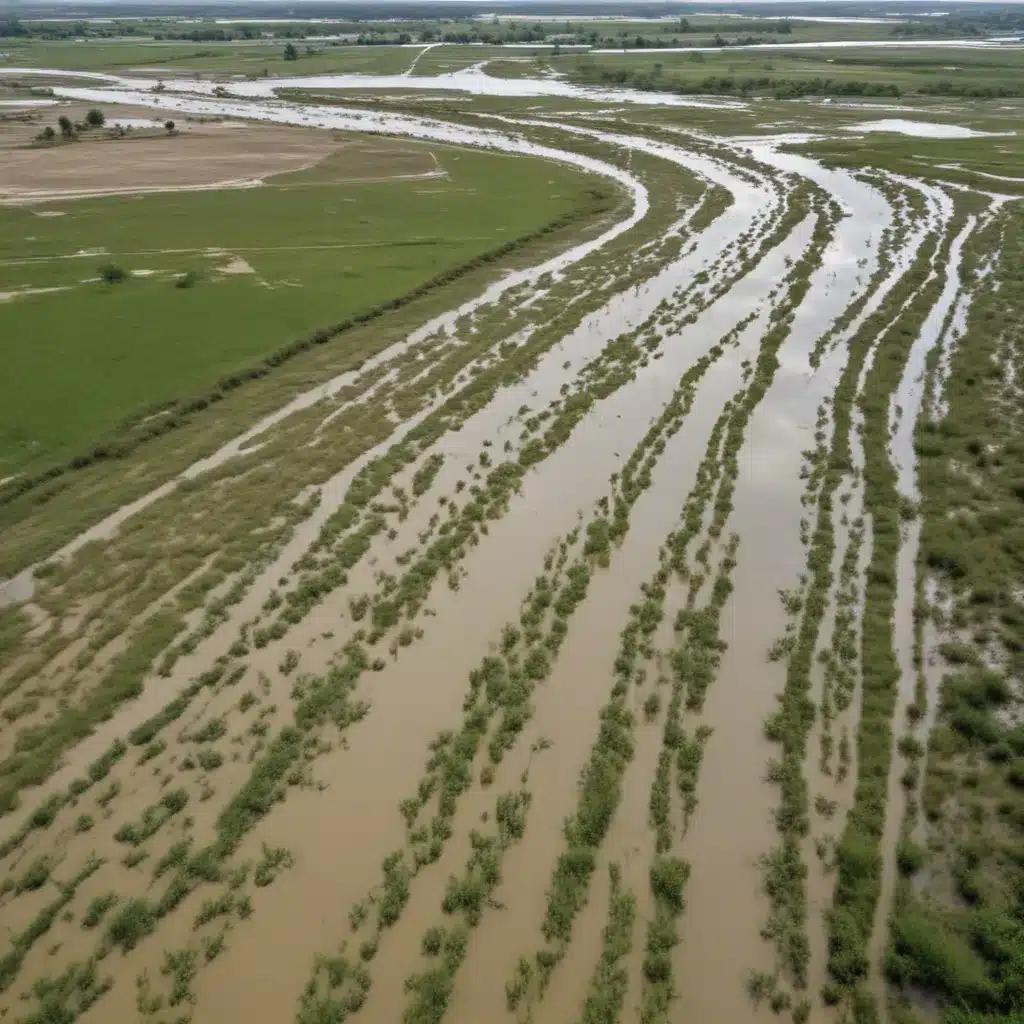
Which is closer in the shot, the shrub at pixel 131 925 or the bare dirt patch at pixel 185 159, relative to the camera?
the shrub at pixel 131 925

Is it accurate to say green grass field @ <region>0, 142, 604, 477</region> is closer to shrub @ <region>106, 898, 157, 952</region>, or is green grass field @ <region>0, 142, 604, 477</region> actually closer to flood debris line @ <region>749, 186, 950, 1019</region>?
shrub @ <region>106, 898, 157, 952</region>

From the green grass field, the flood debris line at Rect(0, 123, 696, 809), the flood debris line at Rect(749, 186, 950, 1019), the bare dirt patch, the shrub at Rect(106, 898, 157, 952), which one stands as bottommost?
the bare dirt patch

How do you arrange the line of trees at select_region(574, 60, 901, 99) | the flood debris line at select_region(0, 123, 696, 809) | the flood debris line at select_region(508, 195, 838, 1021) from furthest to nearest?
the line of trees at select_region(574, 60, 901, 99) → the flood debris line at select_region(0, 123, 696, 809) → the flood debris line at select_region(508, 195, 838, 1021)

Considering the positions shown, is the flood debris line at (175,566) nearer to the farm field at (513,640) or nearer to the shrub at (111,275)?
the farm field at (513,640)

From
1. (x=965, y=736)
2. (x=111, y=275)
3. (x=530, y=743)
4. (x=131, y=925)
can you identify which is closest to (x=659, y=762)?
(x=530, y=743)

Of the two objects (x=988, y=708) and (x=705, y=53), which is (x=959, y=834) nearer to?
(x=988, y=708)

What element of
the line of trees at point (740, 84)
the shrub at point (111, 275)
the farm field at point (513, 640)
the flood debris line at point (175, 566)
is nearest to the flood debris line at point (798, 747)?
the farm field at point (513, 640)

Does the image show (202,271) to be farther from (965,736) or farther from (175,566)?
(965,736)

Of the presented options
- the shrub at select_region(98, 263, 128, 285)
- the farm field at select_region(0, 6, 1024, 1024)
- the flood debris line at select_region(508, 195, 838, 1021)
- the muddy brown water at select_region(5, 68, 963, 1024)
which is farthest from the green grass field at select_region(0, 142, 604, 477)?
the flood debris line at select_region(508, 195, 838, 1021)
